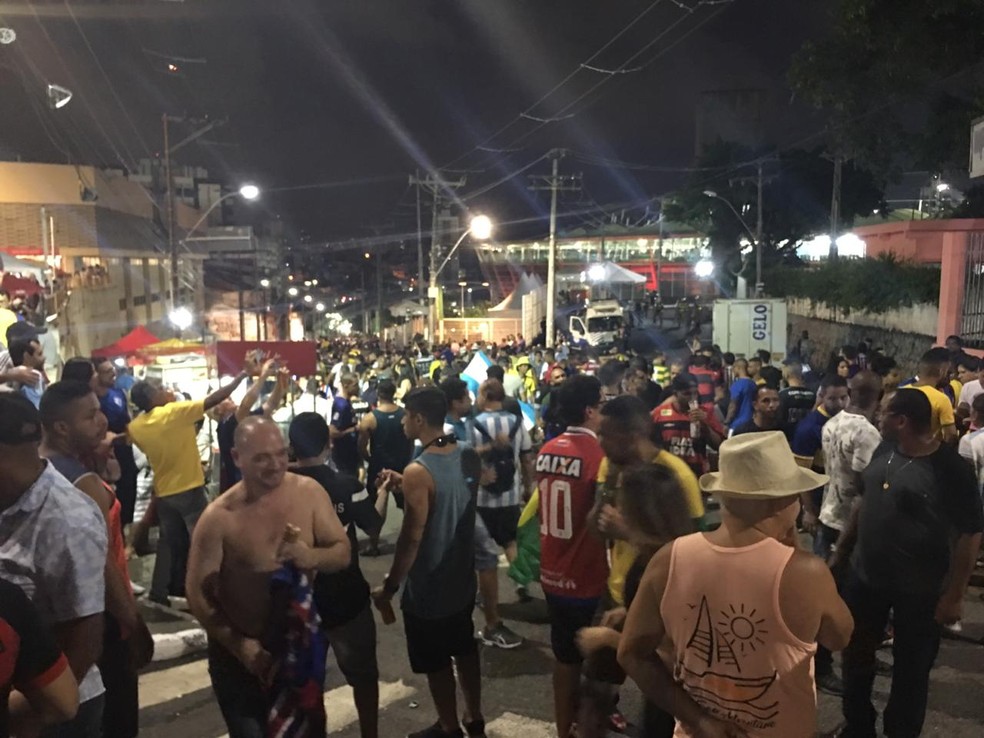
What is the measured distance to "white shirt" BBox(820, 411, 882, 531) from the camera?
5.37 m

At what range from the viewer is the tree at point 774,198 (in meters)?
36.1

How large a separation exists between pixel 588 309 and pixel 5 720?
109 ft

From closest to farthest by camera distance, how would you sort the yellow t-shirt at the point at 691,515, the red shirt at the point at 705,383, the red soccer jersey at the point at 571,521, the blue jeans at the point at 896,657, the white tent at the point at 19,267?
the yellow t-shirt at the point at 691,515, the blue jeans at the point at 896,657, the red soccer jersey at the point at 571,521, the red shirt at the point at 705,383, the white tent at the point at 19,267

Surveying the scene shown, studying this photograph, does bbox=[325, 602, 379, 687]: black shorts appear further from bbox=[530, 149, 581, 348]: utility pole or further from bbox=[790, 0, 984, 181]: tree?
bbox=[530, 149, 581, 348]: utility pole

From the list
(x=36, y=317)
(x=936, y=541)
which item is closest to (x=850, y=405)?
(x=936, y=541)

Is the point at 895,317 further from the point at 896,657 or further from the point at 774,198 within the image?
the point at 774,198

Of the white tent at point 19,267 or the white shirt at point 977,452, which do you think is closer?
the white shirt at point 977,452

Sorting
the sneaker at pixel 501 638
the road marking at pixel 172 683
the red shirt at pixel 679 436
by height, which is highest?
the red shirt at pixel 679 436

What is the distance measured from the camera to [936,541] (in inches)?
157

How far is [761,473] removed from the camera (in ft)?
8.21

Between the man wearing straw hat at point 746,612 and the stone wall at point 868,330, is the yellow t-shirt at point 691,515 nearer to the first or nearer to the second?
the man wearing straw hat at point 746,612

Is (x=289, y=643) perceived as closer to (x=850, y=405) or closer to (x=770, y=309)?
(x=850, y=405)

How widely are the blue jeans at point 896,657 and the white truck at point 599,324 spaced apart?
1138 inches

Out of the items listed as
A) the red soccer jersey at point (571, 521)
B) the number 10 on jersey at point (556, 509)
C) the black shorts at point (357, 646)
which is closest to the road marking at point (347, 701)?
the black shorts at point (357, 646)
